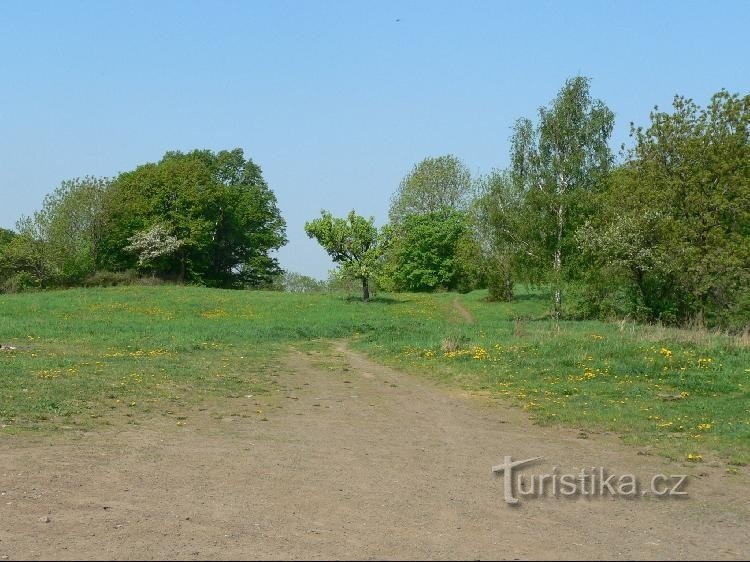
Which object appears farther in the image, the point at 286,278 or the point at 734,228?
the point at 286,278

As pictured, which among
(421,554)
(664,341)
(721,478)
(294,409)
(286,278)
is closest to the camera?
(421,554)

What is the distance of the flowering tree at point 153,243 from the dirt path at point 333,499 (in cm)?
6083

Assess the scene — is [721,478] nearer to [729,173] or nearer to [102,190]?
[729,173]

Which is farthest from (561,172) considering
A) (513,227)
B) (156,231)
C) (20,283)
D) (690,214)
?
(20,283)

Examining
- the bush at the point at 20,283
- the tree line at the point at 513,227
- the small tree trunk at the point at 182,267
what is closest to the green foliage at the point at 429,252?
the tree line at the point at 513,227

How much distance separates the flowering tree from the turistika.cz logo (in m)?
66.1

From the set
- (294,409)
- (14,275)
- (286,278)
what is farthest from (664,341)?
(286,278)

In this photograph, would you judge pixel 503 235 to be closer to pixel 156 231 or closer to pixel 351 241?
pixel 351 241

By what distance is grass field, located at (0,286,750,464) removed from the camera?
542 inches

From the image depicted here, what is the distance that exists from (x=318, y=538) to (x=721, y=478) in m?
5.94

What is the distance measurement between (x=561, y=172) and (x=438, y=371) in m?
31.0

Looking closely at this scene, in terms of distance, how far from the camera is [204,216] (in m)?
78.9

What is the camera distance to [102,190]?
7400 cm

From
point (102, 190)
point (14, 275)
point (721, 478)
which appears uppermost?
point (102, 190)
